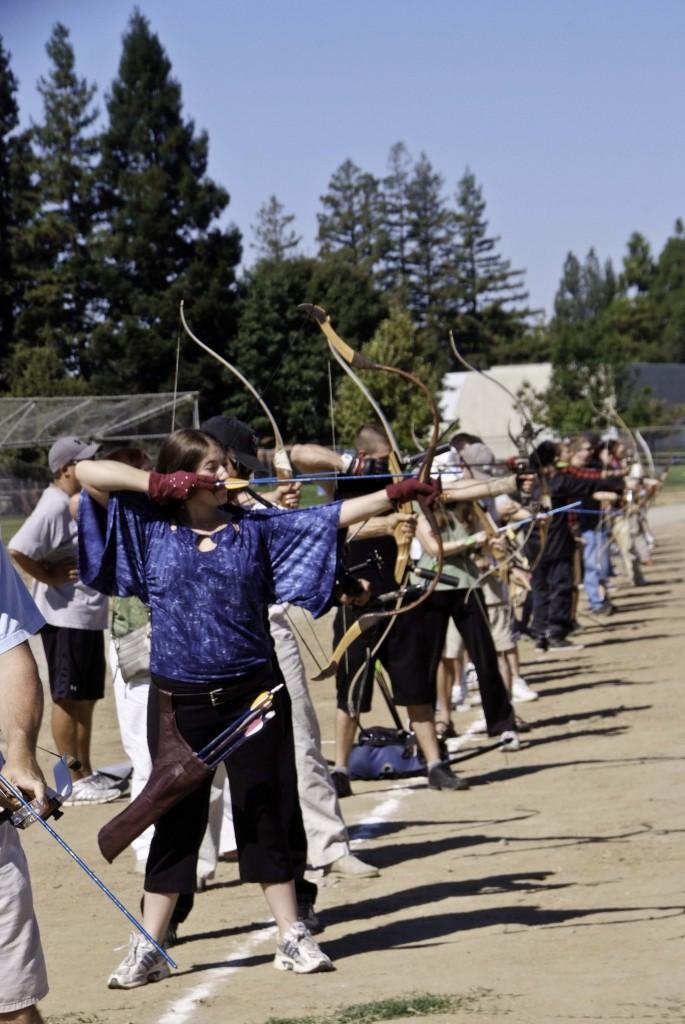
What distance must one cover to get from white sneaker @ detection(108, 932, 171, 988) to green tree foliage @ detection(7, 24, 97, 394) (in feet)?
165

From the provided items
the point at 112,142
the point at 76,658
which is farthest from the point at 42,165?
the point at 76,658

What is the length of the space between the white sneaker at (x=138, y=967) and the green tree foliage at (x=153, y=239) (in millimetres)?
40525

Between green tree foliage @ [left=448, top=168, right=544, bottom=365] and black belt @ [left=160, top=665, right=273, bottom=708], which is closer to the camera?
black belt @ [left=160, top=665, right=273, bottom=708]

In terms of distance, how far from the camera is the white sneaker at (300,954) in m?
5.68

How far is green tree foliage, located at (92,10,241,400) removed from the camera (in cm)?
5297

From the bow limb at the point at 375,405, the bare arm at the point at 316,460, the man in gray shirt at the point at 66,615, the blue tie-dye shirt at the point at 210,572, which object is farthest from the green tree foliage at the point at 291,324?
the blue tie-dye shirt at the point at 210,572

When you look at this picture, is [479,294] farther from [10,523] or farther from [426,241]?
[10,523]

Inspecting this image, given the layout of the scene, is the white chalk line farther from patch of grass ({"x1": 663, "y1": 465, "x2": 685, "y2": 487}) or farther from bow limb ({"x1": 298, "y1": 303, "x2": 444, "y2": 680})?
patch of grass ({"x1": 663, "y1": 465, "x2": 685, "y2": 487})

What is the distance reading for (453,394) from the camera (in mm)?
75000

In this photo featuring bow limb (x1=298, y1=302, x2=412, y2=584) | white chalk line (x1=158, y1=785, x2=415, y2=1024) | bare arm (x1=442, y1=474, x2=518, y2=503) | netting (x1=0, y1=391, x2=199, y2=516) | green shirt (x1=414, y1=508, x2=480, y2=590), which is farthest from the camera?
netting (x1=0, y1=391, x2=199, y2=516)

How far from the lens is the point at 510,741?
34.2ft

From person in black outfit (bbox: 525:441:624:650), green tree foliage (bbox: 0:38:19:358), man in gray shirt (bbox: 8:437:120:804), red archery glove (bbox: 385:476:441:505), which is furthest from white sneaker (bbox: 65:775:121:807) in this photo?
green tree foliage (bbox: 0:38:19:358)

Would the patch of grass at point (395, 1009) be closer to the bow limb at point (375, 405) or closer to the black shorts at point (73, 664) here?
the bow limb at point (375, 405)

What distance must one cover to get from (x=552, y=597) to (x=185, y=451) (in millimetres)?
11067
